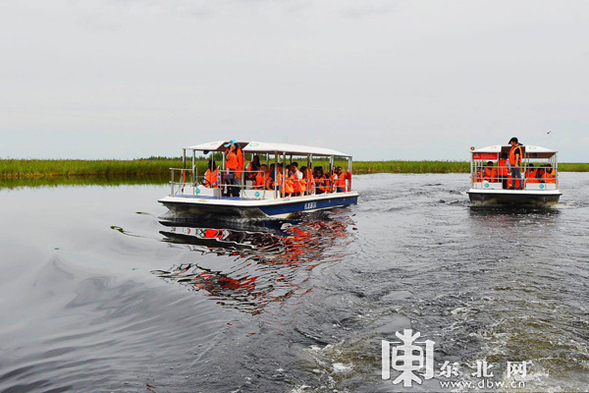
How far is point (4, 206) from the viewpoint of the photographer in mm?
19141

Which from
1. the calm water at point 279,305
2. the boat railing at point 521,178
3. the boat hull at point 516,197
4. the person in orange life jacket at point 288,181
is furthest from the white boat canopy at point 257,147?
the boat railing at point 521,178

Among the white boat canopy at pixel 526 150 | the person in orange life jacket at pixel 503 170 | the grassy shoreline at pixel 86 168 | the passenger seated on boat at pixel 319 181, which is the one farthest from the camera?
the grassy shoreline at pixel 86 168

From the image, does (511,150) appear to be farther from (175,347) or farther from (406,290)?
(175,347)

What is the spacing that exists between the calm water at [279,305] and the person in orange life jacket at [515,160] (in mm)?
4043

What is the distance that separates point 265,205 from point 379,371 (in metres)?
9.48

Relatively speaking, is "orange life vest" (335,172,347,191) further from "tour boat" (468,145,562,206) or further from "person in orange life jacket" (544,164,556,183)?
"person in orange life jacket" (544,164,556,183)

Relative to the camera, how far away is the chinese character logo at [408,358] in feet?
15.2

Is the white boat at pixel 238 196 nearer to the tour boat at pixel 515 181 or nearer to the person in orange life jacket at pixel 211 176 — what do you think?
the person in orange life jacket at pixel 211 176

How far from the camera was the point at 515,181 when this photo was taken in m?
17.7

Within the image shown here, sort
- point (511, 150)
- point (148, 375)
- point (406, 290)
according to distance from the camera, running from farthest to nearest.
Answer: point (511, 150), point (406, 290), point (148, 375)

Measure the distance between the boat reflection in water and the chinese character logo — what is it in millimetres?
2023

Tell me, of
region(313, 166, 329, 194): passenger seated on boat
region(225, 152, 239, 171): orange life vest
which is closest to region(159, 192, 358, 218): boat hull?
region(225, 152, 239, 171): orange life vest

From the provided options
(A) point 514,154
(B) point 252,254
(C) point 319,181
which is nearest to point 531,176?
(A) point 514,154

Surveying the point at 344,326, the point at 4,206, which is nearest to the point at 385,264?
the point at 344,326
